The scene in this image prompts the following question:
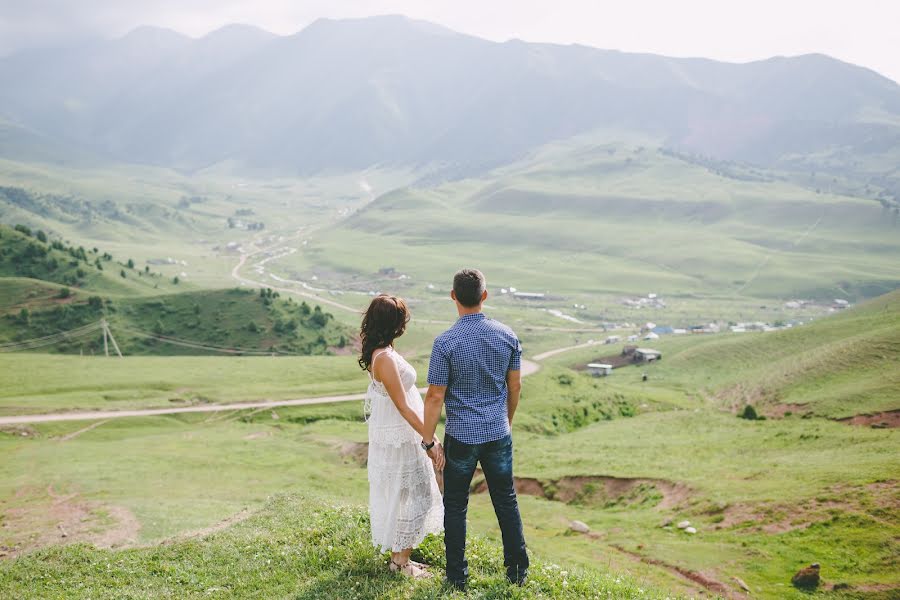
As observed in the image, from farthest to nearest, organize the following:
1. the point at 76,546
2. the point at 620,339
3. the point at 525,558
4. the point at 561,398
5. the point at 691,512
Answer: the point at 620,339
the point at 561,398
the point at 691,512
the point at 76,546
the point at 525,558

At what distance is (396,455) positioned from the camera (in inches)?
477

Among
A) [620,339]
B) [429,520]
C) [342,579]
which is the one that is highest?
[429,520]

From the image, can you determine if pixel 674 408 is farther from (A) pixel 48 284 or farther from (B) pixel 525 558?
(A) pixel 48 284

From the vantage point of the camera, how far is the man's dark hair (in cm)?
1123

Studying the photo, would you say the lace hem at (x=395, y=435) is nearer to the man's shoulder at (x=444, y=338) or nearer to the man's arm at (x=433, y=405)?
the man's arm at (x=433, y=405)

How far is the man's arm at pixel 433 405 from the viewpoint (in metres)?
10.9

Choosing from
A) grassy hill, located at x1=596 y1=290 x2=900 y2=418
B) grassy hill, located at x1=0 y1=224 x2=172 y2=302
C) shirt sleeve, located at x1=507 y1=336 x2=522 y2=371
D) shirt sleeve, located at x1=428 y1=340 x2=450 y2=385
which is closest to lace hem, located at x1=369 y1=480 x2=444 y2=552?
shirt sleeve, located at x1=428 y1=340 x2=450 y2=385

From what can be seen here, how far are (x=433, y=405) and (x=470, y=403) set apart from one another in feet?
2.28

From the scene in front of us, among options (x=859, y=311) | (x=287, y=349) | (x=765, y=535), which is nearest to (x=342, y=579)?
(x=765, y=535)

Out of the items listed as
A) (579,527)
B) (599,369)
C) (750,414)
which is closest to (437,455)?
(579,527)

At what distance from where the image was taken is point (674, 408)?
230 ft

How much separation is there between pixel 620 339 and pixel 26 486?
414 feet

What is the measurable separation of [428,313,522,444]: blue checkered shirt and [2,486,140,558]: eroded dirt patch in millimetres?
13684

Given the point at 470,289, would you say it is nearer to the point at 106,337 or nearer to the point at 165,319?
the point at 106,337
